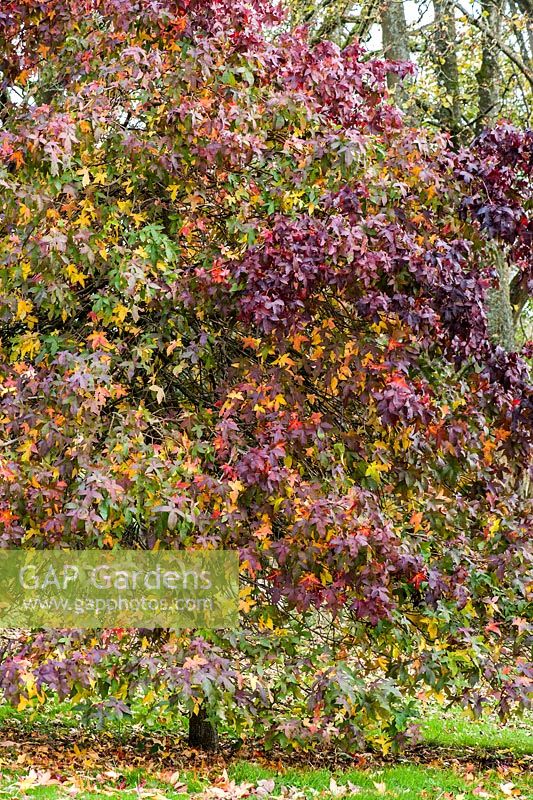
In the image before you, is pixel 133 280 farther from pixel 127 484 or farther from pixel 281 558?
pixel 281 558

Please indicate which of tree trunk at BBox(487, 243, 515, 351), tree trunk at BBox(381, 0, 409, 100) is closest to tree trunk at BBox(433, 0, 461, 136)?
tree trunk at BBox(381, 0, 409, 100)

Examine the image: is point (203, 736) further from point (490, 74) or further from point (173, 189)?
point (490, 74)

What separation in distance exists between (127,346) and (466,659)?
2588mm

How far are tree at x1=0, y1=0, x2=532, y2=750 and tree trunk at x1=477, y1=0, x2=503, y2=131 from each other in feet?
16.8

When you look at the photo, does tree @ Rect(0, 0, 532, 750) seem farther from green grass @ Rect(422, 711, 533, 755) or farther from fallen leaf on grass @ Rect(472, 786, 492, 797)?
green grass @ Rect(422, 711, 533, 755)

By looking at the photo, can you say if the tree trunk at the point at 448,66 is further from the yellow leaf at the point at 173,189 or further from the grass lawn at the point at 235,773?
the grass lawn at the point at 235,773

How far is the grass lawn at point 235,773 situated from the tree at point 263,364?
0.97 ft

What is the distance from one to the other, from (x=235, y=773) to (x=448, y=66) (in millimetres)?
9592

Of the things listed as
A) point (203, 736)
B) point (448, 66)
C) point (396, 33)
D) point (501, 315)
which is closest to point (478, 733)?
point (203, 736)

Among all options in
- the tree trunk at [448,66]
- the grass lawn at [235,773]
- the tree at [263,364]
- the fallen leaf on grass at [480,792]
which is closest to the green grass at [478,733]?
the grass lawn at [235,773]

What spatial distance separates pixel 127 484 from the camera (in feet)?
14.8

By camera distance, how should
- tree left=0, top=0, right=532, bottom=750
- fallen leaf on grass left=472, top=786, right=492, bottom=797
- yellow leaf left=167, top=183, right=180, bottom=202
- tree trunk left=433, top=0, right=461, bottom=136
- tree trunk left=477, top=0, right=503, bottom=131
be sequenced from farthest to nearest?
tree trunk left=433, top=0, right=461, bottom=136 → tree trunk left=477, top=0, right=503, bottom=131 → fallen leaf on grass left=472, top=786, right=492, bottom=797 → yellow leaf left=167, top=183, right=180, bottom=202 → tree left=0, top=0, right=532, bottom=750

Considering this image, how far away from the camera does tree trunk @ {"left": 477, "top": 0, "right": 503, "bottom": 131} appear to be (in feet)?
33.2

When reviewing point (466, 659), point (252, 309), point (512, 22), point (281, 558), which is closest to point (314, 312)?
point (252, 309)
